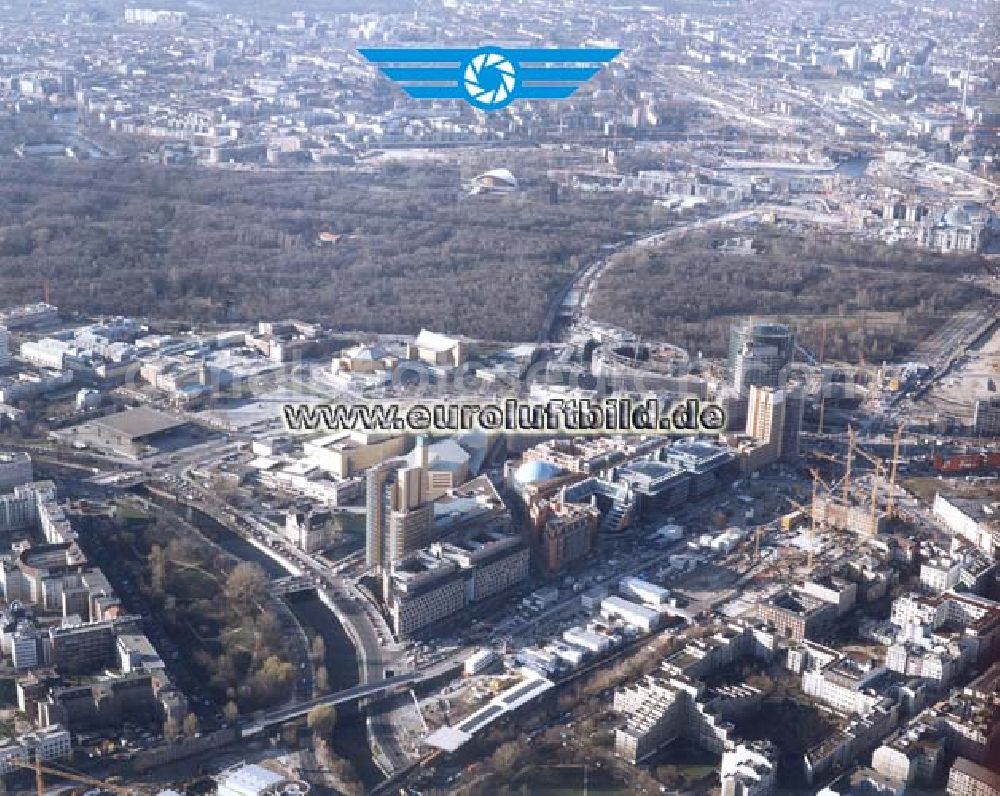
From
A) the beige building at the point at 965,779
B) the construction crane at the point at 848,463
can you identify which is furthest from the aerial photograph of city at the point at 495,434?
the construction crane at the point at 848,463

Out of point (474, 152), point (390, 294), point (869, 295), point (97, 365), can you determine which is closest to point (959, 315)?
point (869, 295)

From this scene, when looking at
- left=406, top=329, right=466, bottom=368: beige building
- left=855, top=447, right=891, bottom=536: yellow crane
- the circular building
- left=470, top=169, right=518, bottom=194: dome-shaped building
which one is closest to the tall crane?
left=855, top=447, right=891, bottom=536: yellow crane

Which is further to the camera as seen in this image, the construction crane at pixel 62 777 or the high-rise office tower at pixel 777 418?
the high-rise office tower at pixel 777 418

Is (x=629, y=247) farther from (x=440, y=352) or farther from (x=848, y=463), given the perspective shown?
(x=848, y=463)

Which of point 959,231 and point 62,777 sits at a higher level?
point 959,231

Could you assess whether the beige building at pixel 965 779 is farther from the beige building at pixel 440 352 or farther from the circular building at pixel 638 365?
the beige building at pixel 440 352

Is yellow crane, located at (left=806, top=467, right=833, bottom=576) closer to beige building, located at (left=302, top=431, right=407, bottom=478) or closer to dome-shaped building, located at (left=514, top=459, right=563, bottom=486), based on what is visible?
dome-shaped building, located at (left=514, top=459, right=563, bottom=486)

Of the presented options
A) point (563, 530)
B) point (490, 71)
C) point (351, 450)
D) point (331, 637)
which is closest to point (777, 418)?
point (563, 530)
